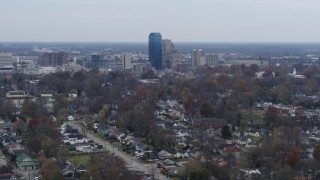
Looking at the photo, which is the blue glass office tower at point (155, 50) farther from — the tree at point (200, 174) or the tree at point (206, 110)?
→ the tree at point (200, 174)

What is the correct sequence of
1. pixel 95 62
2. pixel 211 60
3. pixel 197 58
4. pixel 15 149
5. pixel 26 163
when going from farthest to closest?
pixel 211 60 → pixel 197 58 → pixel 95 62 → pixel 15 149 → pixel 26 163

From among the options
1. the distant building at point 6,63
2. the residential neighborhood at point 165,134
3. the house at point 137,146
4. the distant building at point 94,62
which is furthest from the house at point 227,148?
the distant building at point 94,62

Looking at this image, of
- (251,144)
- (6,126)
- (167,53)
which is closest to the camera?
(251,144)

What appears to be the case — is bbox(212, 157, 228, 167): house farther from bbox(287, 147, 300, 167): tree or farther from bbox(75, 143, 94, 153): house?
bbox(75, 143, 94, 153): house

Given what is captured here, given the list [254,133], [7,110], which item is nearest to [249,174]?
[254,133]

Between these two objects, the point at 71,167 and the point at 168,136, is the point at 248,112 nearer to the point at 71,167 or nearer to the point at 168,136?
the point at 168,136

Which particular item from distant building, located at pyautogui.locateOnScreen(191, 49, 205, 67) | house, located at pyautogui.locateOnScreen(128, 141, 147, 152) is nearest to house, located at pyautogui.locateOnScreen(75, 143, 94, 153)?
house, located at pyautogui.locateOnScreen(128, 141, 147, 152)

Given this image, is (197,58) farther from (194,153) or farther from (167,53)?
(194,153)
